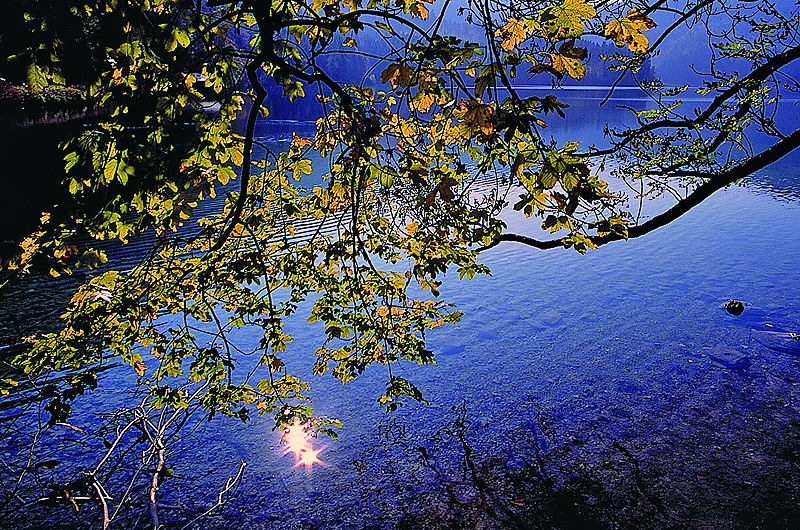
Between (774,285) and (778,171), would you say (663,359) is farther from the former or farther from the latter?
(778,171)

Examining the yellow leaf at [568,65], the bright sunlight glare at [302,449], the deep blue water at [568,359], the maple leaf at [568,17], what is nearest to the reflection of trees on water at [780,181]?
the deep blue water at [568,359]

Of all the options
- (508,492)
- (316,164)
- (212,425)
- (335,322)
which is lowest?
(508,492)

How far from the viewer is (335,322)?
542 cm

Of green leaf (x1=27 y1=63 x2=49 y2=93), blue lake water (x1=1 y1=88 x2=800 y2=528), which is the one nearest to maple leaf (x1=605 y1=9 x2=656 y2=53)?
green leaf (x1=27 y1=63 x2=49 y2=93)

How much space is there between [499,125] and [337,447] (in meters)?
9.94

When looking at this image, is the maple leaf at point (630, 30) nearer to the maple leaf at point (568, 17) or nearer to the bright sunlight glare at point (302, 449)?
the maple leaf at point (568, 17)

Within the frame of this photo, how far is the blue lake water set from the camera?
408 inches

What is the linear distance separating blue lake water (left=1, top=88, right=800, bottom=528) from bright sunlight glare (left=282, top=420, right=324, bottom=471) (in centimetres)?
20

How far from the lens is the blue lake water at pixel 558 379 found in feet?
34.0

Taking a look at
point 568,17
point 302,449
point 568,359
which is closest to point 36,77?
point 568,17

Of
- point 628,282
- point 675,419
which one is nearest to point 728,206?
point 628,282

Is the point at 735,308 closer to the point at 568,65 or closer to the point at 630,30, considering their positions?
the point at 630,30

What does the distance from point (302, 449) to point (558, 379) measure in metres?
6.85

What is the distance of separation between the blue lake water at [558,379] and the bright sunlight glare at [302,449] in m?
0.20
